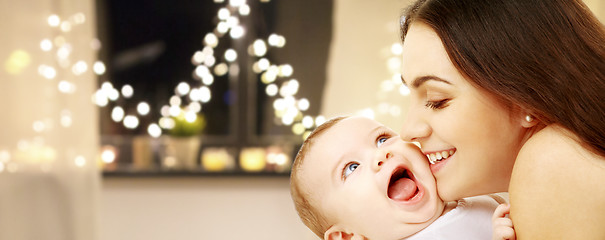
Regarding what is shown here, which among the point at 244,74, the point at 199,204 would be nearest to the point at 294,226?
the point at 199,204

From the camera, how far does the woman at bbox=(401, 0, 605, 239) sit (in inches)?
35.5

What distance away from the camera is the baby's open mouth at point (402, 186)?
48.7 inches

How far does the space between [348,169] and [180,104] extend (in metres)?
2.60

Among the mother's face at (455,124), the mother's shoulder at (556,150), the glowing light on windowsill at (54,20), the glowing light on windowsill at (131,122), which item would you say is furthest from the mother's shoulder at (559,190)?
the glowing light on windowsill at (131,122)

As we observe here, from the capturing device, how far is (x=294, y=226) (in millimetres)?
3533

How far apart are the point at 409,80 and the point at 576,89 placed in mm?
304

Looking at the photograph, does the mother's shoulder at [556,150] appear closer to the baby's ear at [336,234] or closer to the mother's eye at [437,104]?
the mother's eye at [437,104]

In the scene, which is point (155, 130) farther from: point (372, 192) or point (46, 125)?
point (372, 192)

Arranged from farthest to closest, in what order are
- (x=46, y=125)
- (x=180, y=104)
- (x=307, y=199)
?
(x=180, y=104)
(x=46, y=125)
(x=307, y=199)

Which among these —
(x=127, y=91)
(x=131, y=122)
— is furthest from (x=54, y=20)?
(x=131, y=122)

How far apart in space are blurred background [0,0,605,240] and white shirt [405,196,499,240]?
1.83m

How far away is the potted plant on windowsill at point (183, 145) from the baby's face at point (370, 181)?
2366 mm

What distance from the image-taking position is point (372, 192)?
1232mm

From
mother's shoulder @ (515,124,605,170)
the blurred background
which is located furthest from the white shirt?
the blurred background
